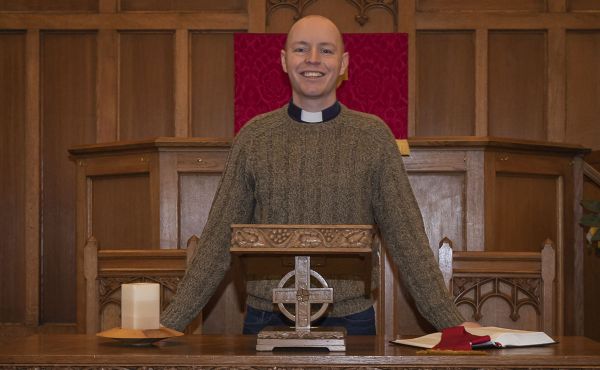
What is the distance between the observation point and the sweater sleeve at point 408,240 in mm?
2371

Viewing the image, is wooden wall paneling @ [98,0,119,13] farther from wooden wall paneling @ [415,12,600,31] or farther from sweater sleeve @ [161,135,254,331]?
sweater sleeve @ [161,135,254,331]

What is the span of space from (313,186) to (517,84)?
4642 mm

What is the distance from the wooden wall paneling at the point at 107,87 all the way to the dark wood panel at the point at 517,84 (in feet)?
9.02

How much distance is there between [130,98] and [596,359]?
5.29 metres

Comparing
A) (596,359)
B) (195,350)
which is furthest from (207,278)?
(596,359)

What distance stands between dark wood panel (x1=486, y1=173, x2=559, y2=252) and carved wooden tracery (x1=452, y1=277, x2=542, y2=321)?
28.1 inches

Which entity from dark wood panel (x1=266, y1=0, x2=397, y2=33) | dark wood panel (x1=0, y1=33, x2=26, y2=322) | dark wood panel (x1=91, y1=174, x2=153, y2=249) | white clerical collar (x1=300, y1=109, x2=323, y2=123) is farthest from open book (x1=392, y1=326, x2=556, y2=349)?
dark wood panel (x1=0, y1=33, x2=26, y2=322)

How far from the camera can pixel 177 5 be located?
6.89 m

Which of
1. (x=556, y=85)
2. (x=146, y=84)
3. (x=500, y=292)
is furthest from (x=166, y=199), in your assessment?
(x=556, y=85)

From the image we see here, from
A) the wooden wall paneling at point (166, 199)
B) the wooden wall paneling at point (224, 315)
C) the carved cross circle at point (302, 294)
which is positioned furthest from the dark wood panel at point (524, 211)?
the carved cross circle at point (302, 294)

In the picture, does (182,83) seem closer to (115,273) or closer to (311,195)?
(115,273)

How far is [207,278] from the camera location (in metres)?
2.47

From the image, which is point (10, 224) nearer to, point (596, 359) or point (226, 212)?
point (226, 212)

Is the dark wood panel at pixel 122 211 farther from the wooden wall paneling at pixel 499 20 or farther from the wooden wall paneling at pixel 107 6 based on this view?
the wooden wall paneling at pixel 499 20
